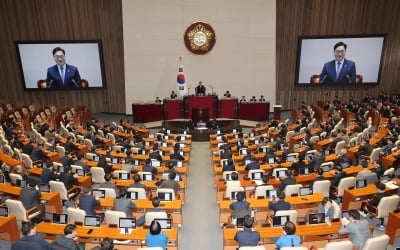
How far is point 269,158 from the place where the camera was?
14234 mm

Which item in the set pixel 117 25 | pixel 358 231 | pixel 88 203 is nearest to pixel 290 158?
pixel 358 231

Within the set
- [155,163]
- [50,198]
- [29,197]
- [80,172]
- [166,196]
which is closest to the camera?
[29,197]

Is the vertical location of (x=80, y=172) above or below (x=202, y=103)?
below

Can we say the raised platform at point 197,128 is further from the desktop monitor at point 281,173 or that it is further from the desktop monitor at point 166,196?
the desktop monitor at point 166,196

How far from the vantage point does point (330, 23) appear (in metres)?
26.6

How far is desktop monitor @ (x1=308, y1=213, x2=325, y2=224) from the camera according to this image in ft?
28.8

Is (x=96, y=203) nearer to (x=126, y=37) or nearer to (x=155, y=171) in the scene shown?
(x=155, y=171)

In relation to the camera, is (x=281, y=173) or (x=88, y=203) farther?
(x=281, y=173)

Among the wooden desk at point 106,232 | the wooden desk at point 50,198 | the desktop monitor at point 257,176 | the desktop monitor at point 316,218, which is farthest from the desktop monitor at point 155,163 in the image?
the desktop monitor at point 316,218

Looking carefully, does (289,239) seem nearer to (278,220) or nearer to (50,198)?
(278,220)

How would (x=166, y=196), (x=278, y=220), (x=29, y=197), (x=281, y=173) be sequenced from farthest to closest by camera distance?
1. (x=281, y=173)
2. (x=166, y=196)
3. (x=29, y=197)
4. (x=278, y=220)

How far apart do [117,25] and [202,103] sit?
28.8 feet

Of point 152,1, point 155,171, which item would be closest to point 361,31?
point 152,1

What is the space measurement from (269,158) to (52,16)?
65.7 feet
